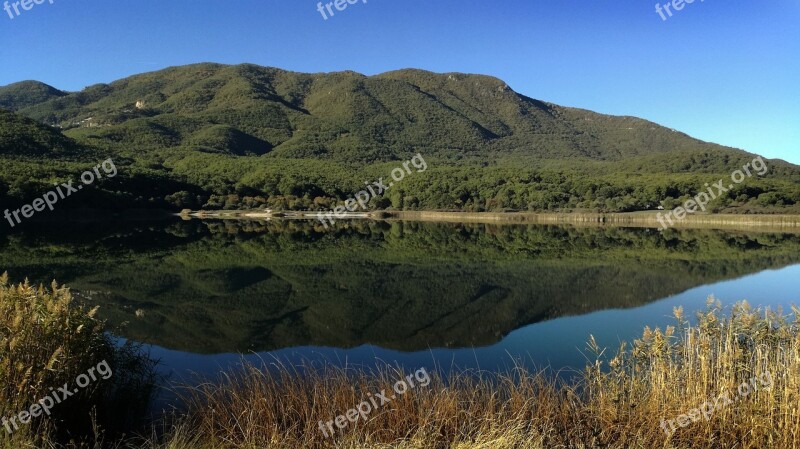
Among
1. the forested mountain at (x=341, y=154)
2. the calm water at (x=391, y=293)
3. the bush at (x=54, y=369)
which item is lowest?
the calm water at (x=391, y=293)

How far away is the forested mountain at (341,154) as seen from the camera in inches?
3100

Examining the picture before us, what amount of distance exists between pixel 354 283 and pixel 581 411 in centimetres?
1377

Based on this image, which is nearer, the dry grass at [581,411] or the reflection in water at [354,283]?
the dry grass at [581,411]

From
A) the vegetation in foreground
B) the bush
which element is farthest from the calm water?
the vegetation in foreground

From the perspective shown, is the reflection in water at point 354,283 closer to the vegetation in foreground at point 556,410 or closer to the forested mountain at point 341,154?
the vegetation in foreground at point 556,410

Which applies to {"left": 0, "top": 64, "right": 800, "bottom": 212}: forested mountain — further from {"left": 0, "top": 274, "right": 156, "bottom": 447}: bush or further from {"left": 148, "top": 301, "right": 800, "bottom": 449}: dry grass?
{"left": 148, "top": 301, "right": 800, "bottom": 449}: dry grass

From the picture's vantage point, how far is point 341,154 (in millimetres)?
144375

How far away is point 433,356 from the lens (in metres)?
10.2

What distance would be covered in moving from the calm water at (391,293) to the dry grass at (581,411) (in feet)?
10.6

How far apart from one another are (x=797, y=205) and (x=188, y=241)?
66.3 metres

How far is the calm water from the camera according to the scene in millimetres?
10949

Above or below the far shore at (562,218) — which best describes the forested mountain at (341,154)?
above

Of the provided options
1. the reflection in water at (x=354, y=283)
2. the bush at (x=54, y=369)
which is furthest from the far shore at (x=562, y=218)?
the bush at (x=54, y=369)

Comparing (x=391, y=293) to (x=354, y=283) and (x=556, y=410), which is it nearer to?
(x=354, y=283)
